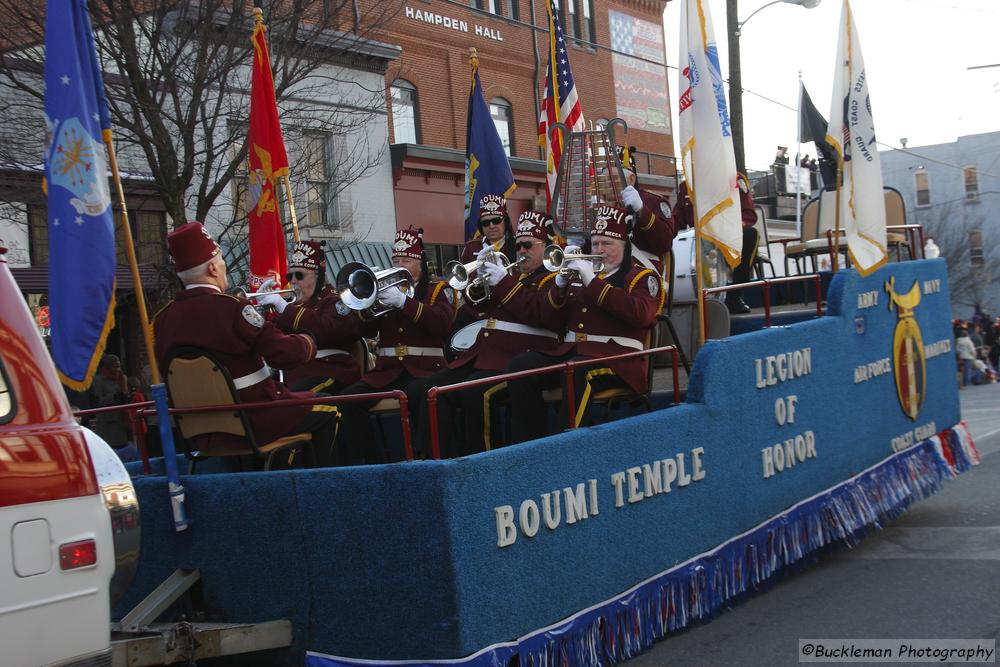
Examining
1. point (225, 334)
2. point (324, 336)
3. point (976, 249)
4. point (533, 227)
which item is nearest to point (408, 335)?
point (324, 336)

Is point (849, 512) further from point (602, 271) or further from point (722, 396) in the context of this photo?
point (602, 271)

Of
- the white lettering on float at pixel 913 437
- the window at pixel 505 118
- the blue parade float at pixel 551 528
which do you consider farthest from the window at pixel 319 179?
the blue parade float at pixel 551 528

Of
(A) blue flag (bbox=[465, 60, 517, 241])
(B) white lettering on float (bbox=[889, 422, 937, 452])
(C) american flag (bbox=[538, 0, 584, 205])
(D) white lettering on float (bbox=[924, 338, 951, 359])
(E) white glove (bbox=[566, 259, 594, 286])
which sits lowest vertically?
(B) white lettering on float (bbox=[889, 422, 937, 452])

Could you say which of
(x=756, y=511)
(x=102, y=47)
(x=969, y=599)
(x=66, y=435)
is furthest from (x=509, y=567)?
(x=102, y=47)

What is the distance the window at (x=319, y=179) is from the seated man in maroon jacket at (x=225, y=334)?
418 inches

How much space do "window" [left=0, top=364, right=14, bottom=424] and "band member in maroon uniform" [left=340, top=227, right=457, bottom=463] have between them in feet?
11.9

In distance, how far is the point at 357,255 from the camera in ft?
73.0

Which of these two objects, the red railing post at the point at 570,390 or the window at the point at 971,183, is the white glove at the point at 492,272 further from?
the window at the point at 971,183

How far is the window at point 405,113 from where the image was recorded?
25234 millimetres

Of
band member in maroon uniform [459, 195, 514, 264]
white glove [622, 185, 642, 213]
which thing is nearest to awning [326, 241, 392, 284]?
band member in maroon uniform [459, 195, 514, 264]

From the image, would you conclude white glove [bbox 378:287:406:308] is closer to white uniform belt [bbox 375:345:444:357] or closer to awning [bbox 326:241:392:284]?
white uniform belt [bbox 375:345:444:357]

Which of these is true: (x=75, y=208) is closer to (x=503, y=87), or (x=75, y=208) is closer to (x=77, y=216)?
(x=77, y=216)

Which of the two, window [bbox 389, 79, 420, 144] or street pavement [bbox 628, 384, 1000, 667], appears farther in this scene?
window [bbox 389, 79, 420, 144]

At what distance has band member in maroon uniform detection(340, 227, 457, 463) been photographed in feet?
24.1
